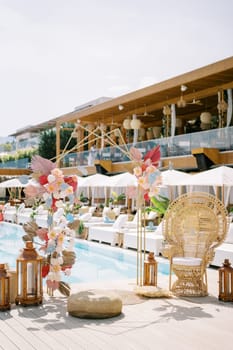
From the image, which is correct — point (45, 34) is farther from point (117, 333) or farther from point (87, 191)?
point (87, 191)

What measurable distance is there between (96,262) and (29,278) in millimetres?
6887

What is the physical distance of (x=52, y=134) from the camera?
157 ft

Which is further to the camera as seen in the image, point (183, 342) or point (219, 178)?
point (219, 178)

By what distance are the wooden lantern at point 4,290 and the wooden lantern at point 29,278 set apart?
0.98 ft

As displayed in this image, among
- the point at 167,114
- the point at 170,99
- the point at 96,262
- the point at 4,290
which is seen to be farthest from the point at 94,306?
the point at 170,99

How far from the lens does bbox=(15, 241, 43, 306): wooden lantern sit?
6391 mm

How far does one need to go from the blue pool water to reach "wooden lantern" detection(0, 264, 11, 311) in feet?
15.5

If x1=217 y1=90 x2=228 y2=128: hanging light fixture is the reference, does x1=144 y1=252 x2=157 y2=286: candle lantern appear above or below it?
below

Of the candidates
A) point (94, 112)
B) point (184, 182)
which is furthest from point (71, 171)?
point (184, 182)

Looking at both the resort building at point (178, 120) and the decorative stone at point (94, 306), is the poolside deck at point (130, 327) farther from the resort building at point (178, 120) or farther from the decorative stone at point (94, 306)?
the resort building at point (178, 120)

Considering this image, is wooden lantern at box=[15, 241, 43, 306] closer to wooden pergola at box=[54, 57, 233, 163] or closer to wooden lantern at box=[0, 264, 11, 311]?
wooden lantern at box=[0, 264, 11, 311]

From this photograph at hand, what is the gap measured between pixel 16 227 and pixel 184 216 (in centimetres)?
1735

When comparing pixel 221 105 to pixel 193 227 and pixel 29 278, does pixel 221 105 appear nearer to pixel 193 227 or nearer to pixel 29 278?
pixel 193 227

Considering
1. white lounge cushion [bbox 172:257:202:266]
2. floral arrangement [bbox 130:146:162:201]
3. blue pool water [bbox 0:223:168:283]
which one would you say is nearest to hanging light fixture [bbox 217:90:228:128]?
blue pool water [bbox 0:223:168:283]
